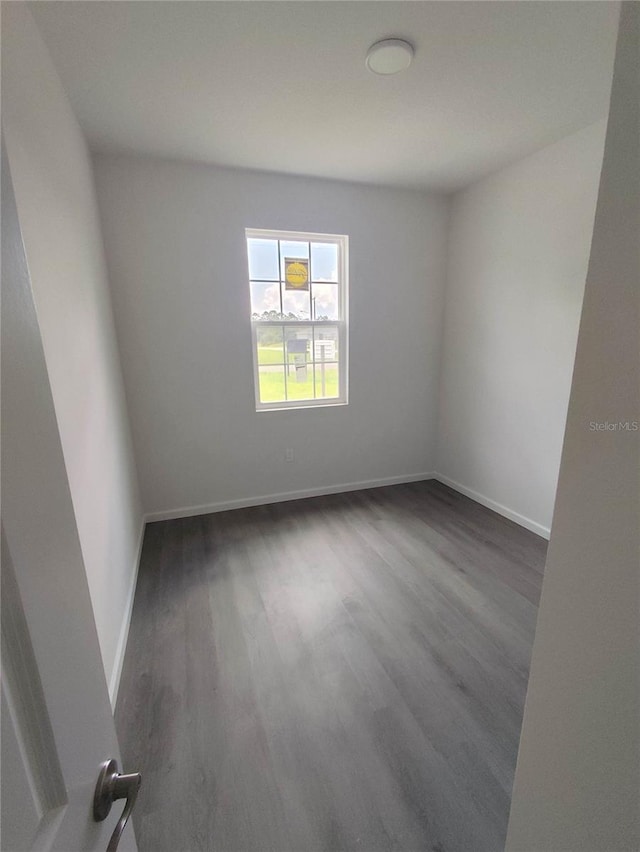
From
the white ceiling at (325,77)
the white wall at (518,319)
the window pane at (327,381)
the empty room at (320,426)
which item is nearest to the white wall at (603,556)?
the empty room at (320,426)

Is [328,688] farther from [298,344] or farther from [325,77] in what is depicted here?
[325,77]

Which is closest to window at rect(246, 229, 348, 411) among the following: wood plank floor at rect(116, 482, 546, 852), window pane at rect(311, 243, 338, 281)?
window pane at rect(311, 243, 338, 281)

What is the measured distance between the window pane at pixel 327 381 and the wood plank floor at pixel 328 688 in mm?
1295

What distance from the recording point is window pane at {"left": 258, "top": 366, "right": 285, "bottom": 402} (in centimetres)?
307

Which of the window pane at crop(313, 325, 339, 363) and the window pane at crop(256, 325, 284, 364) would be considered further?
the window pane at crop(313, 325, 339, 363)

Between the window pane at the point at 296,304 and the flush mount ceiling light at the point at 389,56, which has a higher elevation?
the flush mount ceiling light at the point at 389,56

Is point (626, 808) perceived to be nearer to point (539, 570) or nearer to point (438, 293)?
point (539, 570)

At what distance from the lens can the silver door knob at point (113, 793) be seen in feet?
1.53

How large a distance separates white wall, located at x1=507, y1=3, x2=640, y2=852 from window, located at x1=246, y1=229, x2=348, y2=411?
8.62ft

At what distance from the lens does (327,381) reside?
3.30 meters

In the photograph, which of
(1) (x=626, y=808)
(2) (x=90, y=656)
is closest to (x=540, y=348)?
(1) (x=626, y=808)

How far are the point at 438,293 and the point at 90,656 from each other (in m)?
3.60

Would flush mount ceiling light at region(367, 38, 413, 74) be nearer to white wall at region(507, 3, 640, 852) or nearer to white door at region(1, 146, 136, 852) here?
white wall at region(507, 3, 640, 852)

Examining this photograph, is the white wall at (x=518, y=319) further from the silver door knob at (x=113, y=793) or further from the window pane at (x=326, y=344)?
the silver door knob at (x=113, y=793)
